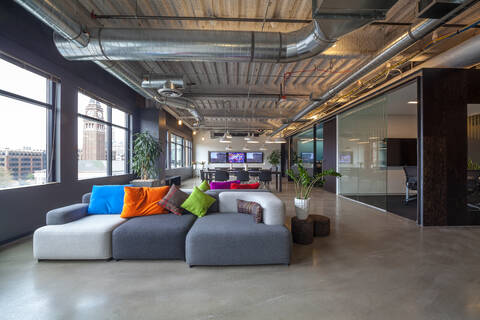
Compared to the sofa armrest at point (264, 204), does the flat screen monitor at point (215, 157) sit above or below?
above

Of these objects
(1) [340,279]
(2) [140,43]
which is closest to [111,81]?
(2) [140,43]

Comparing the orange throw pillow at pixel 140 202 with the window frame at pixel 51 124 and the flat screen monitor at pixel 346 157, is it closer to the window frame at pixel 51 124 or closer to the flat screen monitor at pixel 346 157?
the window frame at pixel 51 124

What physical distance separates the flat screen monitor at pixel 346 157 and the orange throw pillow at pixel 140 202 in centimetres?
558

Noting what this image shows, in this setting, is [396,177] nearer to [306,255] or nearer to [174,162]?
[306,255]

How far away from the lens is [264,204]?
8.91ft

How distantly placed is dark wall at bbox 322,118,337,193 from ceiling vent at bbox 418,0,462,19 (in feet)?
17.6

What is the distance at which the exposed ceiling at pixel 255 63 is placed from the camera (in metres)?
2.89

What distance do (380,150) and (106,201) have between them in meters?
→ 5.85

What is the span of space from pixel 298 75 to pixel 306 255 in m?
4.18

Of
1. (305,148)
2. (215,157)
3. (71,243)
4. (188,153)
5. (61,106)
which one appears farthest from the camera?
(215,157)

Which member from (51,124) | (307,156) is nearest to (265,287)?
(51,124)

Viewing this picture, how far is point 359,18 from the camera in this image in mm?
2225

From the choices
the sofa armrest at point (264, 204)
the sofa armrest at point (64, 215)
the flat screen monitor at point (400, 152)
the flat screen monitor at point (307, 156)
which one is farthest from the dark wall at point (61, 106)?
the flat screen monitor at point (307, 156)

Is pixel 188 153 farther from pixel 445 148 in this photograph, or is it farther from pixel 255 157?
pixel 445 148
